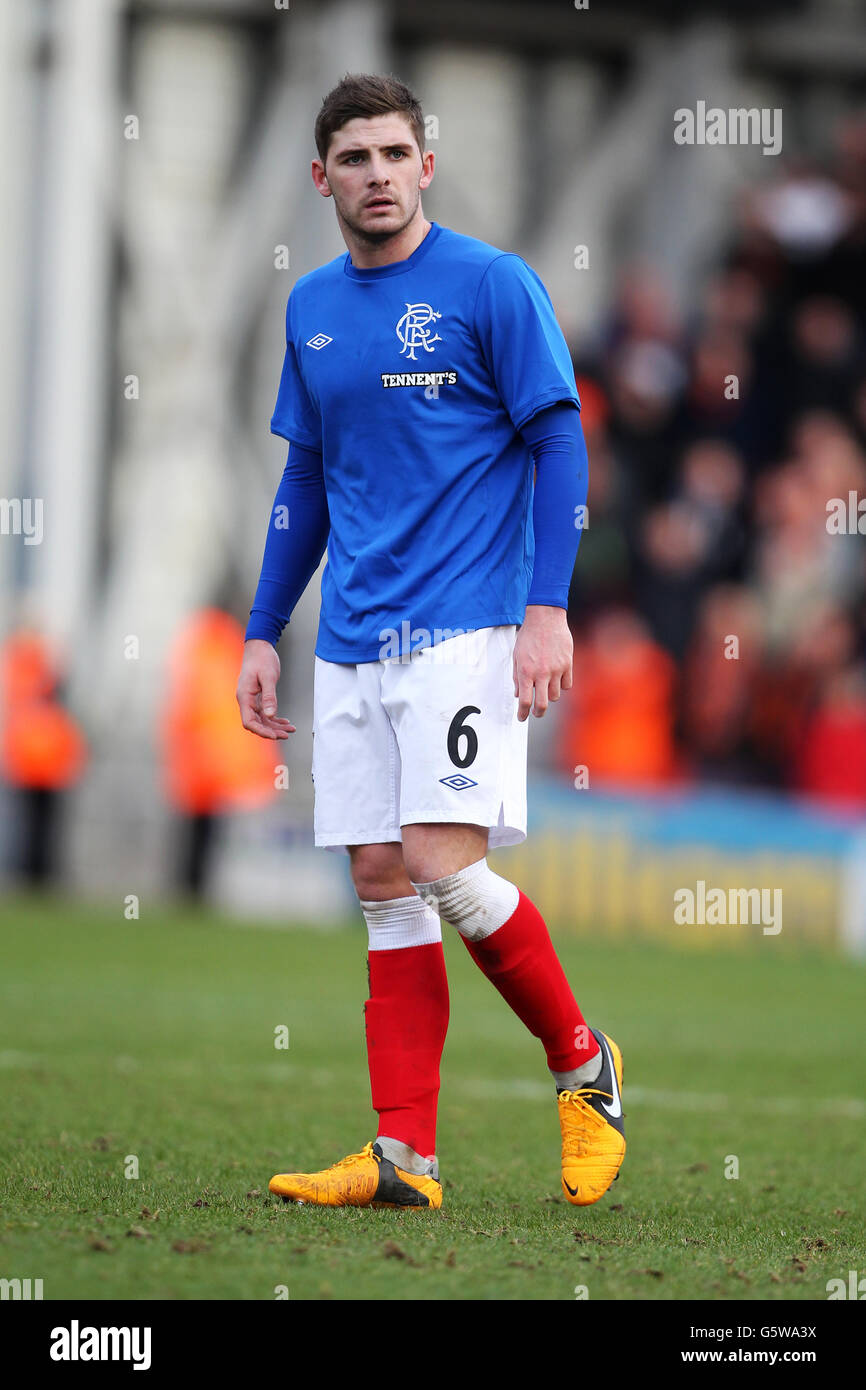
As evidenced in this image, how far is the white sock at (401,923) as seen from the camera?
11.7ft

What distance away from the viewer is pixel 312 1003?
292 inches

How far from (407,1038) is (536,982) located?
0.28m

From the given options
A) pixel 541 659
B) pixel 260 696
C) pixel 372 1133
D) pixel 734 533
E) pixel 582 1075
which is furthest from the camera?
pixel 734 533

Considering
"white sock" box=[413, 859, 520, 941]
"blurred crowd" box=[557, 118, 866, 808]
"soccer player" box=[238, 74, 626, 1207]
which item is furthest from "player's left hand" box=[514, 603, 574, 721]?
"blurred crowd" box=[557, 118, 866, 808]

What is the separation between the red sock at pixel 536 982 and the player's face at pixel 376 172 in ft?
4.17

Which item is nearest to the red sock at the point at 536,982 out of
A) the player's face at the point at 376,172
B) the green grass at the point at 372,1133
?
the green grass at the point at 372,1133

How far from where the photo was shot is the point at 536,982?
3447mm

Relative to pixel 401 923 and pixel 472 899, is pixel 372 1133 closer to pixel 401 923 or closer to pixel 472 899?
pixel 401 923

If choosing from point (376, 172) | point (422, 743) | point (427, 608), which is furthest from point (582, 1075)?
point (376, 172)

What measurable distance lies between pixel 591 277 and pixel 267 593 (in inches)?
523

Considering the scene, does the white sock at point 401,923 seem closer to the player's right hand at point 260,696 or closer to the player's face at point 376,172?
the player's right hand at point 260,696

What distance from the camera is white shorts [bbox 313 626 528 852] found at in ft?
11.0

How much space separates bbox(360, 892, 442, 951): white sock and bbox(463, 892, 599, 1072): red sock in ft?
0.42
